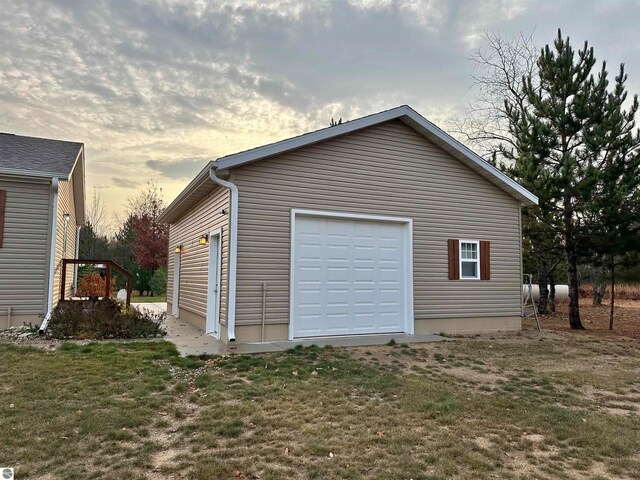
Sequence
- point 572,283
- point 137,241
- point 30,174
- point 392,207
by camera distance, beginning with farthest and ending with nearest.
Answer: point 137,241, point 572,283, point 392,207, point 30,174

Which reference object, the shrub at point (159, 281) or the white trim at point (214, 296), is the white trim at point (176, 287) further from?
the shrub at point (159, 281)

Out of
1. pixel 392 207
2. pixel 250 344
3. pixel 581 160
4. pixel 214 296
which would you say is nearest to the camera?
pixel 250 344

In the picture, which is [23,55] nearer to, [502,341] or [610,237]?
[502,341]

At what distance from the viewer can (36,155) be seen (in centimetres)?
951

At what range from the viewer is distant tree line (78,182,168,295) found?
2414 cm

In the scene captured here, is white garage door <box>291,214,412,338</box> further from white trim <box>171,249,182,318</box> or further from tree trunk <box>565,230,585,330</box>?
tree trunk <box>565,230,585,330</box>

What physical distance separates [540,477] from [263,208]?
19.5 feet

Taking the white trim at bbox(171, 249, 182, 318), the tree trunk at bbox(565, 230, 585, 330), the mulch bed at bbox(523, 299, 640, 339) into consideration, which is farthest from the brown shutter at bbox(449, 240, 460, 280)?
the white trim at bbox(171, 249, 182, 318)

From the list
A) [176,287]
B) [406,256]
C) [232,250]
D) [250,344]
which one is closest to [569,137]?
[406,256]

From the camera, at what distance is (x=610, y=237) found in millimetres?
11195

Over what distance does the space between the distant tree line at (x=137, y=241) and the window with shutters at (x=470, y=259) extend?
1708 centimetres

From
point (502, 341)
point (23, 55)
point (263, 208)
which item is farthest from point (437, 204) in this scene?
point (23, 55)

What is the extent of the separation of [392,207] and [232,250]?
3613 millimetres

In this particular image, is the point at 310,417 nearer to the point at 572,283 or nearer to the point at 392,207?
the point at 392,207
